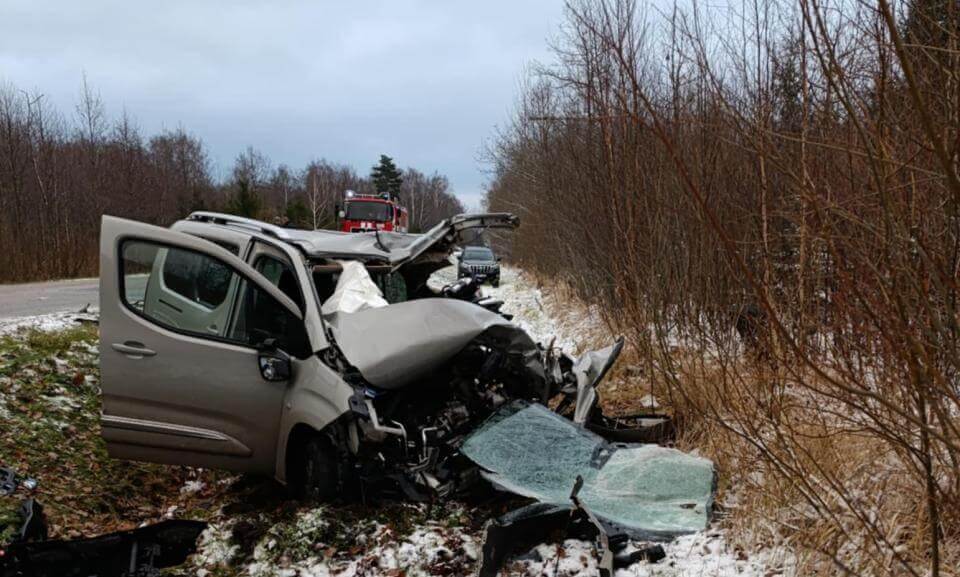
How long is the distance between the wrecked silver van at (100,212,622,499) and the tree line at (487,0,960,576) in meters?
1.48

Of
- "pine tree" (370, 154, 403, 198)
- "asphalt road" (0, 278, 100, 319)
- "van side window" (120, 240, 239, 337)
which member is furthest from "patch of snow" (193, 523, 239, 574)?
"pine tree" (370, 154, 403, 198)

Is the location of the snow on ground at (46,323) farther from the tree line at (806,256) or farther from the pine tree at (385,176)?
the pine tree at (385,176)

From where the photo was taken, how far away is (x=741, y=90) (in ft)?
18.5

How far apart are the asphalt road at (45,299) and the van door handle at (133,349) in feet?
17.7

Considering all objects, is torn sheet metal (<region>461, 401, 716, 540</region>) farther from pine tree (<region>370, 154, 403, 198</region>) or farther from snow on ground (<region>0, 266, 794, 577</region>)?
pine tree (<region>370, 154, 403, 198</region>)

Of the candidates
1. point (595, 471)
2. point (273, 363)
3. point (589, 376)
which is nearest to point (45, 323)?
point (273, 363)

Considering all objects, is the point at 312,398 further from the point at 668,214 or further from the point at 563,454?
the point at 668,214

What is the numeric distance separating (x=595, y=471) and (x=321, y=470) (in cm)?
174

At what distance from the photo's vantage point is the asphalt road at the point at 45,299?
9741 mm

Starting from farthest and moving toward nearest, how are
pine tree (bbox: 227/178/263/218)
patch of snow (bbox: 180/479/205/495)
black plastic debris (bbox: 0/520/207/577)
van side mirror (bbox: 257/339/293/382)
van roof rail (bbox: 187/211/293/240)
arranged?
pine tree (bbox: 227/178/263/218), van roof rail (bbox: 187/211/293/240), patch of snow (bbox: 180/479/205/495), van side mirror (bbox: 257/339/293/382), black plastic debris (bbox: 0/520/207/577)

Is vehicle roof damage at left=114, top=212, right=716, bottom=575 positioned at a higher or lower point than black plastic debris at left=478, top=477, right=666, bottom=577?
higher

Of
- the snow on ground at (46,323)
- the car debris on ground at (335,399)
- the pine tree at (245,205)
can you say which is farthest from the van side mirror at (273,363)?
the pine tree at (245,205)

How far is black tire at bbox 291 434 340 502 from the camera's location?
386 centimetres

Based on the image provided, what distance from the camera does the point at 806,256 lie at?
15.1 ft
